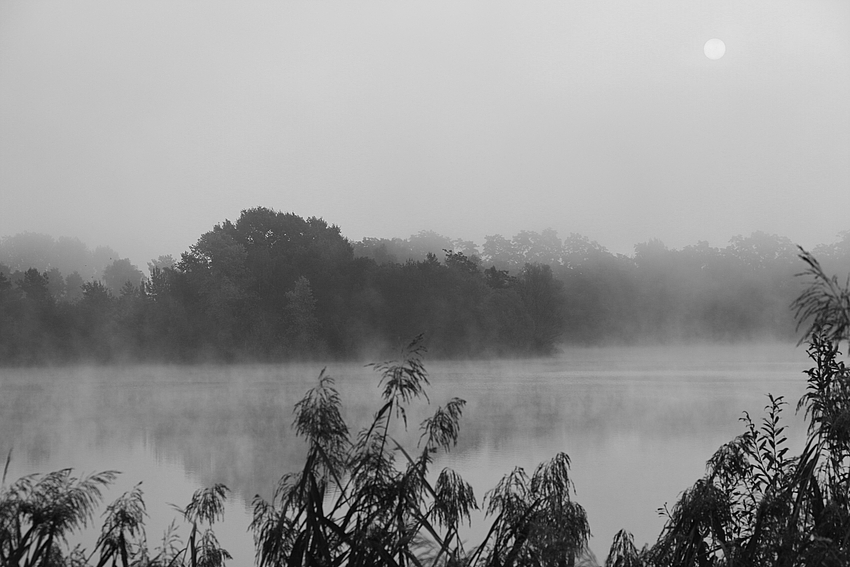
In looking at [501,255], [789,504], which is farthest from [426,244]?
[789,504]

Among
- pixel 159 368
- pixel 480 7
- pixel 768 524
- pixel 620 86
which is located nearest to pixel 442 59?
pixel 480 7

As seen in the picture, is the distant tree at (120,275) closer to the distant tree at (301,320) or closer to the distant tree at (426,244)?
the distant tree at (301,320)

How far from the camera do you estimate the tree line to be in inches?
484

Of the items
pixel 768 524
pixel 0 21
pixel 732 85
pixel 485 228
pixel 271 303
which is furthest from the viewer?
pixel 732 85

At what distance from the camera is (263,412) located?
14695mm

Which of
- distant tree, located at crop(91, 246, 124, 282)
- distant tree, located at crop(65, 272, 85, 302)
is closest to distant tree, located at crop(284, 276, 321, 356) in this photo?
distant tree, located at crop(91, 246, 124, 282)

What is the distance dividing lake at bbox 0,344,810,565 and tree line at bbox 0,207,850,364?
0.94 metres

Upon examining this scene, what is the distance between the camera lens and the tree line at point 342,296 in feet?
40.3

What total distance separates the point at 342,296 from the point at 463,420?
287 centimetres

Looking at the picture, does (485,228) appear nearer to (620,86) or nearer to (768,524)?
(620,86)

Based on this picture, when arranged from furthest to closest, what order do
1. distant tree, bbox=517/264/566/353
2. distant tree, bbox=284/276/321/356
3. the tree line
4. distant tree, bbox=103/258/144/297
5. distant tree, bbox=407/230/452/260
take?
1. distant tree, bbox=407/230/452/260
2. distant tree, bbox=103/258/144/297
3. distant tree, bbox=517/264/566/353
4. the tree line
5. distant tree, bbox=284/276/321/356

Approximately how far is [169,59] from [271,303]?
26.1 feet

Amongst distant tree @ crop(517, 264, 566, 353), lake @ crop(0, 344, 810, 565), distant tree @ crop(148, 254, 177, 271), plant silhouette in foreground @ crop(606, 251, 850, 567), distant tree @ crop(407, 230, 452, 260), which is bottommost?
lake @ crop(0, 344, 810, 565)

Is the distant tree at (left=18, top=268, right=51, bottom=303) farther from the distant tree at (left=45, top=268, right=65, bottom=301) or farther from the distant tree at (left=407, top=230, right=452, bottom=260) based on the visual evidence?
the distant tree at (left=407, top=230, right=452, bottom=260)
